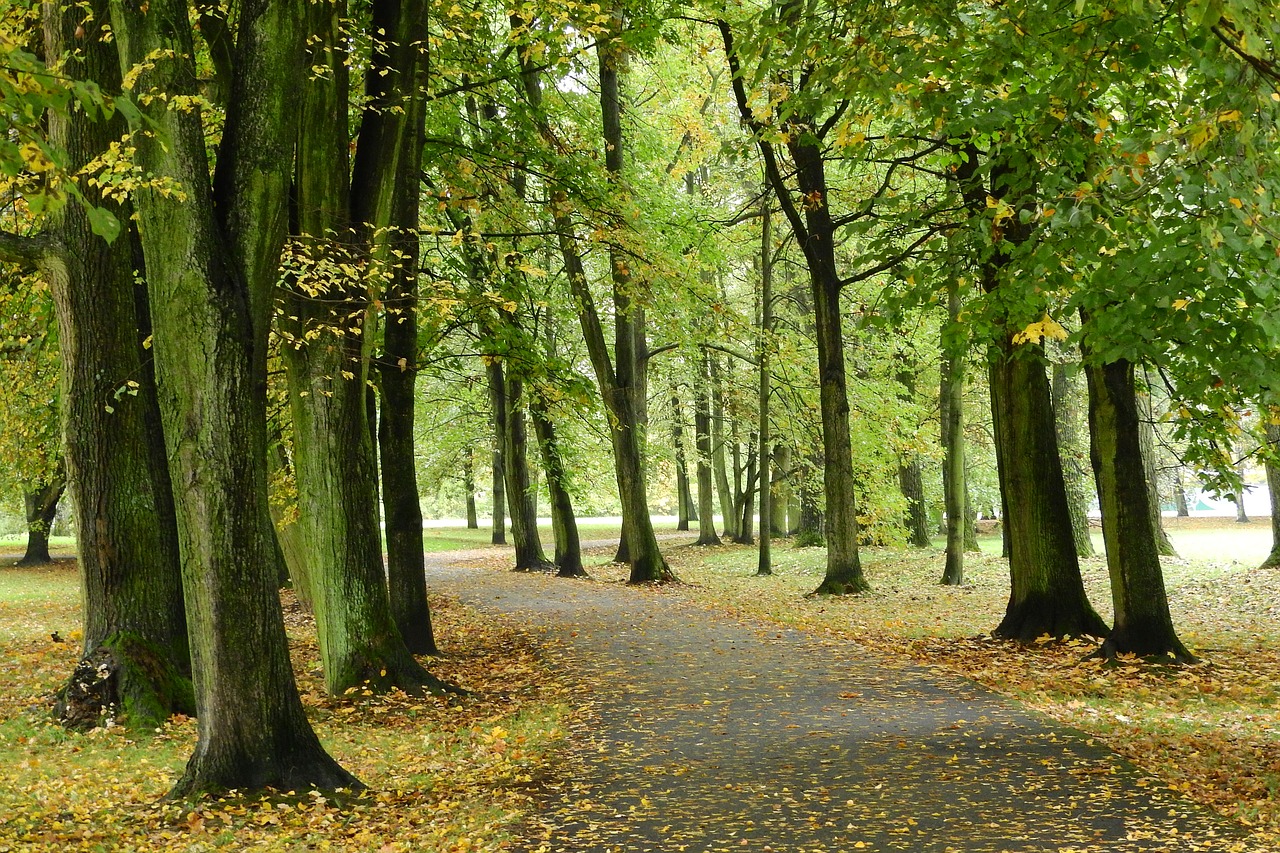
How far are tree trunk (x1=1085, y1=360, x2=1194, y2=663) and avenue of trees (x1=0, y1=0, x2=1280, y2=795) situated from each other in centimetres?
3

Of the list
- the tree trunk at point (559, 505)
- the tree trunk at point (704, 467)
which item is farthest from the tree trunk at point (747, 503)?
the tree trunk at point (559, 505)

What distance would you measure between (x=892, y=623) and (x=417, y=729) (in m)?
7.79

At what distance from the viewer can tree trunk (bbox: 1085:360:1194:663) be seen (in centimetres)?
1017

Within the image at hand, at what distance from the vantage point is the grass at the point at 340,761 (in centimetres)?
592

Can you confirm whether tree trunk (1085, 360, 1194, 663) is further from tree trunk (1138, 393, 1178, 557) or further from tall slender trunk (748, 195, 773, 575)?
tall slender trunk (748, 195, 773, 575)

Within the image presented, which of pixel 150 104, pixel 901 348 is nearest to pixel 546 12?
pixel 150 104

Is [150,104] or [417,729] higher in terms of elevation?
[150,104]

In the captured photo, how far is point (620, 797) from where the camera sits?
6676mm

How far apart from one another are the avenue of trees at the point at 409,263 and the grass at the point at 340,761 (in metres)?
0.35

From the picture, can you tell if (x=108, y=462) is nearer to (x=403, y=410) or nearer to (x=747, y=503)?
(x=403, y=410)

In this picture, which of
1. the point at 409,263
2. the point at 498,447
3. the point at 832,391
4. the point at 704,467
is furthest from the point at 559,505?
the point at 409,263

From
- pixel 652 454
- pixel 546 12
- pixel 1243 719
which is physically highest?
pixel 546 12

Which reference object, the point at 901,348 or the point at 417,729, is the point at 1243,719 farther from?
the point at 901,348

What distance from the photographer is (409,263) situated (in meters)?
11.2
